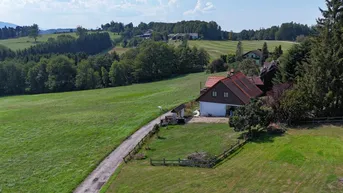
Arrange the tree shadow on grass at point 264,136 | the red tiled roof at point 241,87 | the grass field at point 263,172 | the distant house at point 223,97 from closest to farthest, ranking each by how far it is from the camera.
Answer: the grass field at point 263,172 < the tree shadow on grass at point 264,136 < the distant house at point 223,97 < the red tiled roof at point 241,87

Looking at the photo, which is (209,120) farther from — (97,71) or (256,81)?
(97,71)

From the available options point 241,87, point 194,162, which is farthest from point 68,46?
point 194,162

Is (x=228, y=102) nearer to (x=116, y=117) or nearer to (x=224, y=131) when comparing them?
(x=224, y=131)

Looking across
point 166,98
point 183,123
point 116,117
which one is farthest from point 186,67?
point 183,123

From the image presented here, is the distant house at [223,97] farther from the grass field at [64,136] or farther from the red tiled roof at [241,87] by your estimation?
the grass field at [64,136]

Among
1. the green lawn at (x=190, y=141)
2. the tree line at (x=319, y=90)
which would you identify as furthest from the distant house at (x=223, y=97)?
the tree line at (x=319, y=90)

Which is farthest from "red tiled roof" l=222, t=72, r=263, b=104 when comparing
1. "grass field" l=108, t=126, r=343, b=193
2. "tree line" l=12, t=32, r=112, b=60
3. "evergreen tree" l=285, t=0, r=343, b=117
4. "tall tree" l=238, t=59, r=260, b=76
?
"tree line" l=12, t=32, r=112, b=60

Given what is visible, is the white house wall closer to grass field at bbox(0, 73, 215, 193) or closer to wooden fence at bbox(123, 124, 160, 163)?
grass field at bbox(0, 73, 215, 193)
